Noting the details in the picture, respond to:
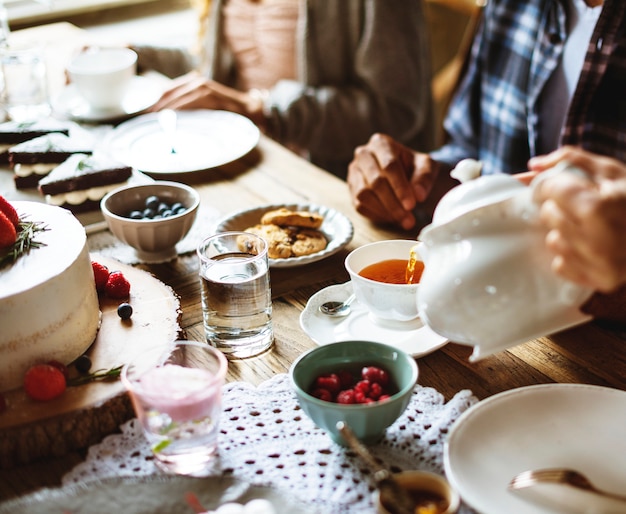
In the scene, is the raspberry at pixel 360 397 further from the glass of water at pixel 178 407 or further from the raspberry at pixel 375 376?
the glass of water at pixel 178 407

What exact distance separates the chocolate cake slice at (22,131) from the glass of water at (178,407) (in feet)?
3.72

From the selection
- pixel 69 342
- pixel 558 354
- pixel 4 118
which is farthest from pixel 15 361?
pixel 4 118

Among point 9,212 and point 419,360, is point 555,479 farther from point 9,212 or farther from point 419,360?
point 9,212

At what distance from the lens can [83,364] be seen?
1021mm

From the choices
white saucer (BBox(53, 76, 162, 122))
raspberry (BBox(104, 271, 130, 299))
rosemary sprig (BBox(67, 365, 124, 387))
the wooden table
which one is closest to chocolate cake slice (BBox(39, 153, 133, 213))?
the wooden table

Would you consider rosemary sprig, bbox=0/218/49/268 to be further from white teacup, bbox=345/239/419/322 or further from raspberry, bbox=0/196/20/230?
white teacup, bbox=345/239/419/322

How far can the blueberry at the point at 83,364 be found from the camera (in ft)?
3.35

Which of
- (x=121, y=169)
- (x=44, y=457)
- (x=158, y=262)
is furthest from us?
(x=121, y=169)

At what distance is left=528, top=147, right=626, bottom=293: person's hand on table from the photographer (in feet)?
2.29

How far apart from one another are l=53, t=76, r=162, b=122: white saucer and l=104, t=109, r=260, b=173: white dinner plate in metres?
0.08

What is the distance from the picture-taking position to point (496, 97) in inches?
82.5

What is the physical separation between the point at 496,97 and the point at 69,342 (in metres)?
1.48

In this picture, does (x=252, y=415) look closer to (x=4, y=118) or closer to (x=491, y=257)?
(x=491, y=257)

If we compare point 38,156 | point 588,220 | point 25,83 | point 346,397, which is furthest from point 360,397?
point 25,83
